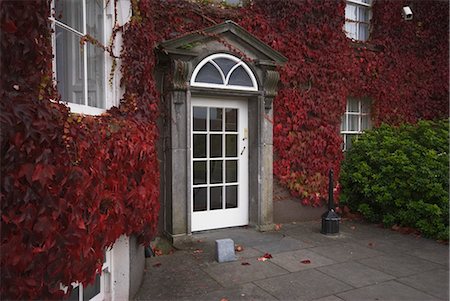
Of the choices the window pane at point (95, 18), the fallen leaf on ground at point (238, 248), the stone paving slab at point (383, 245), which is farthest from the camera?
the stone paving slab at point (383, 245)

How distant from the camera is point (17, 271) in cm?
190

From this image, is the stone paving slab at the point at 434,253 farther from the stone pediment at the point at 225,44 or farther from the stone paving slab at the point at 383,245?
the stone pediment at the point at 225,44

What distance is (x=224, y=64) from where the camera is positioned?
5.63m

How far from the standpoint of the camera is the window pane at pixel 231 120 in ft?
19.7

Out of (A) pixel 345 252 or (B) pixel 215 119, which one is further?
(B) pixel 215 119

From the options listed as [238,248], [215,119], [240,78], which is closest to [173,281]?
[238,248]

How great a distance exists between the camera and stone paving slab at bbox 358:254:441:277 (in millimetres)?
4293

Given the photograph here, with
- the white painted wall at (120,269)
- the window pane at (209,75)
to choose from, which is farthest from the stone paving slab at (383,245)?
the white painted wall at (120,269)

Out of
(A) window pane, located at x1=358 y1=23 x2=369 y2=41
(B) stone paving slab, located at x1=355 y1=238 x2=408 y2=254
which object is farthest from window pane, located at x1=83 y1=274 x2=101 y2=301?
(A) window pane, located at x1=358 y1=23 x2=369 y2=41

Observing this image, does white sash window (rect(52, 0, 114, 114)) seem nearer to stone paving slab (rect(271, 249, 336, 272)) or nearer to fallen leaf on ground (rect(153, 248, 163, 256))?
fallen leaf on ground (rect(153, 248, 163, 256))

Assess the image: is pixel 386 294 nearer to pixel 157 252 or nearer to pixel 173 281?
pixel 173 281

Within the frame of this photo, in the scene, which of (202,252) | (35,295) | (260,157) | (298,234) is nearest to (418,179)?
(298,234)

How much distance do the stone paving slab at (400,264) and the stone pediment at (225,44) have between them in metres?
3.36

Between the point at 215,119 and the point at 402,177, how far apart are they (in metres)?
3.34
